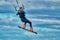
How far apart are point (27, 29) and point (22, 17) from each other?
736 millimetres

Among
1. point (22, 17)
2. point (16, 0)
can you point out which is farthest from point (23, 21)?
point (16, 0)

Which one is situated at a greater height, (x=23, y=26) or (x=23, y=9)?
(x=23, y=9)

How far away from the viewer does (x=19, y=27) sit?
11039 mm

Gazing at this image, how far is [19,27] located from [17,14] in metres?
0.69

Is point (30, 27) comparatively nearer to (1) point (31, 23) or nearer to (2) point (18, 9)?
(1) point (31, 23)

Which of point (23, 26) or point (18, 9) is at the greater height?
point (18, 9)

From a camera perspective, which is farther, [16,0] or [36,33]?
[36,33]

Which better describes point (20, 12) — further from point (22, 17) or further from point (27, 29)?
point (27, 29)

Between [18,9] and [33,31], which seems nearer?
[18,9]

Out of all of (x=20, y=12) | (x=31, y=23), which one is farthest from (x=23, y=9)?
(x=31, y=23)

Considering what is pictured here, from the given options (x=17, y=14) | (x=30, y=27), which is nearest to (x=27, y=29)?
(x=30, y=27)

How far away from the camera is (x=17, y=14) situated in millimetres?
10578

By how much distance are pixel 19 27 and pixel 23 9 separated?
87 centimetres

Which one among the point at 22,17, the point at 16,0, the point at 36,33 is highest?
the point at 16,0
